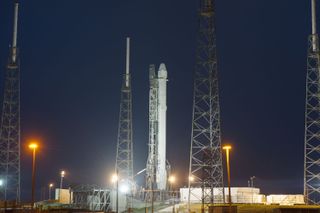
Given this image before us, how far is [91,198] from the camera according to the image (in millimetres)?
67562

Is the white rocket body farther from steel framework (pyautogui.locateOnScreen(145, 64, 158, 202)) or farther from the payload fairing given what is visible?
steel framework (pyautogui.locateOnScreen(145, 64, 158, 202))

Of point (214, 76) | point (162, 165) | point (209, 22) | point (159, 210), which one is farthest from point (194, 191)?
point (209, 22)

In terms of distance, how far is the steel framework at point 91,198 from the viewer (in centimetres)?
6647

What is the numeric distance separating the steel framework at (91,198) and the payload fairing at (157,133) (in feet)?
29.6

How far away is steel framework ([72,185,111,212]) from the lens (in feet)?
218

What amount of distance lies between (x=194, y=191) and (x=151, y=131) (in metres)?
16.1

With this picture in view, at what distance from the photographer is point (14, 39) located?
65.3 meters

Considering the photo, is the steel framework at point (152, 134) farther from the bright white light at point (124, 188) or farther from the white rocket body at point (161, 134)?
the bright white light at point (124, 188)

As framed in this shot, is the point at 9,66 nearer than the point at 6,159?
No

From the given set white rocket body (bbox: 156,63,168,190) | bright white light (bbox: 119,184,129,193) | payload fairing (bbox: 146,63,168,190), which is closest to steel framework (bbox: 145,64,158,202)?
payload fairing (bbox: 146,63,168,190)

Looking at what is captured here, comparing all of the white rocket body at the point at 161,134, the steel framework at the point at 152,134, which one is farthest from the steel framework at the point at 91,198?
the white rocket body at the point at 161,134

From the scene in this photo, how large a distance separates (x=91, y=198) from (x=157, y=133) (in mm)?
16344

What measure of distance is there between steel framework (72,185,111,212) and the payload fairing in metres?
9.02

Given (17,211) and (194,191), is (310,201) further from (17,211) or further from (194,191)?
(17,211)
